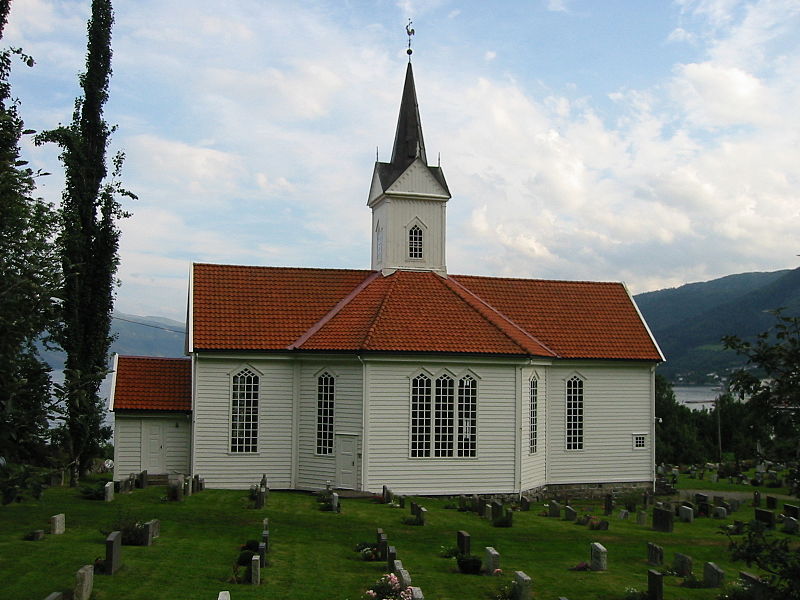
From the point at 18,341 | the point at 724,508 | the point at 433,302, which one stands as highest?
the point at 433,302

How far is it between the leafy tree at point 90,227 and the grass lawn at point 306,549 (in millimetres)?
5238

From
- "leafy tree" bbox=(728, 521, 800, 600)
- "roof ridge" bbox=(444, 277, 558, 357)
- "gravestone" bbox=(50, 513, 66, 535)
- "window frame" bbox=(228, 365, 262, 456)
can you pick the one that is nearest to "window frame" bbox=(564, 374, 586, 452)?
"roof ridge" bbox=(444, 277, 558, 357)

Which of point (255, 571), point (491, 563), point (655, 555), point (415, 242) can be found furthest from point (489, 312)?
point (255, 571)

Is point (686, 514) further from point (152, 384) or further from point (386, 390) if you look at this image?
point (152, 384)

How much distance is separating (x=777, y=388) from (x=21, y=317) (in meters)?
10.9

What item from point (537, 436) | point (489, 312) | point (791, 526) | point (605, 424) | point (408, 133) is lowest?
point (791, 526)

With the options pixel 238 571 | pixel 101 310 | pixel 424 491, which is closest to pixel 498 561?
pixel 238 571

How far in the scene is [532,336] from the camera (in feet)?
116

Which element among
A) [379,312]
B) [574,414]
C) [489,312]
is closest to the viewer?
[379,312]

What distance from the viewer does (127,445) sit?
31.3 m

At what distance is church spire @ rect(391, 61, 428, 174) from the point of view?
37.1 m

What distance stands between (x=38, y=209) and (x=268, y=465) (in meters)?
18.2

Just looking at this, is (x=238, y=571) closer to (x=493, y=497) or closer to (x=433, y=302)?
(x=493, y=497)

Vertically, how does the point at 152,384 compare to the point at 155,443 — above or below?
above
